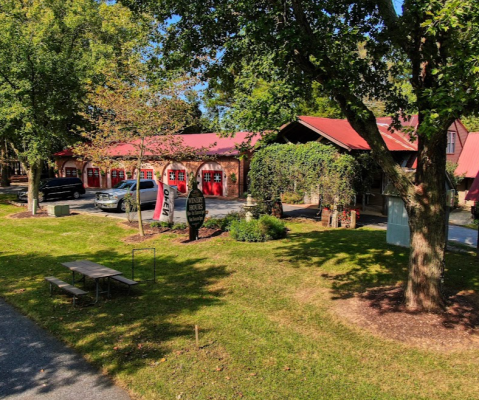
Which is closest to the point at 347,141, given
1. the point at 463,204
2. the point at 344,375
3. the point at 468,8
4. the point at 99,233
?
the point at 463,204

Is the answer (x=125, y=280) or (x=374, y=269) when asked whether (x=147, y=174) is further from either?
(x=374, y=269)

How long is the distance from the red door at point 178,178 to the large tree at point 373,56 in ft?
75.3

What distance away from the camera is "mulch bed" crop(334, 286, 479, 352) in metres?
6.36

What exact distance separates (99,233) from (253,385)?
12016 mm

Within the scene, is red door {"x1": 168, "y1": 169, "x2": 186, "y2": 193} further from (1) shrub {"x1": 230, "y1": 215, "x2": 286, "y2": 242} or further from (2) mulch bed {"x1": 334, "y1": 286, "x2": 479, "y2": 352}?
(2) mulch bed {"x1": 334, "y1": 286, "x2": 479, "y2": 352}

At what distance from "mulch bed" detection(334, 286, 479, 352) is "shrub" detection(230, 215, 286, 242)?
555cm

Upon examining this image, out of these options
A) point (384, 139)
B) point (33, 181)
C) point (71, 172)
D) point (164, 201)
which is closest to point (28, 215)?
point (33, 181)

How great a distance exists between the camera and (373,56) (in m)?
8.59

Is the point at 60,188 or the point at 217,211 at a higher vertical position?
the point at 60,188

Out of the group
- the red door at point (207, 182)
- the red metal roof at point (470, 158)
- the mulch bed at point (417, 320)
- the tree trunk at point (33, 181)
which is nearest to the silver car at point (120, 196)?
the tree trunk at point (33, 181)

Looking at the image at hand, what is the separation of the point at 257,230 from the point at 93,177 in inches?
1125

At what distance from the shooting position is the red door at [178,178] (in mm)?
31872

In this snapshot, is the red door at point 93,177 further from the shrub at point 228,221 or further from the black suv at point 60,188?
the shrub at point 228,221

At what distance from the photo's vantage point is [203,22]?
843cm
